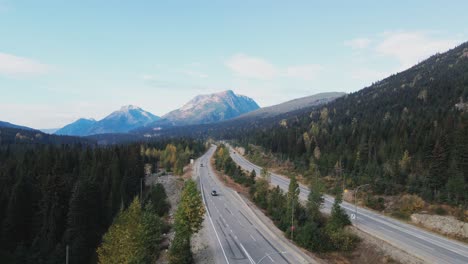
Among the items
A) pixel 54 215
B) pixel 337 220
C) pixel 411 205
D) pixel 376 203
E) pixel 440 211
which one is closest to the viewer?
pixel 337 220

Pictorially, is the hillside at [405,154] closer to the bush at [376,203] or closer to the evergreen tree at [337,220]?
the bush at [376,203]

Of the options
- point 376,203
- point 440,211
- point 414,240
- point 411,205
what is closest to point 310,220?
point 414,240

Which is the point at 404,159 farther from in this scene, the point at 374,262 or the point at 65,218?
the point at 65,218

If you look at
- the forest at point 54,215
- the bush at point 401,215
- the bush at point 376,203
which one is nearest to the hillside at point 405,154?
the bush at point 376,203

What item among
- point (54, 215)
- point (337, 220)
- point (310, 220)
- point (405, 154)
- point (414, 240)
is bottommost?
point (54, 215)

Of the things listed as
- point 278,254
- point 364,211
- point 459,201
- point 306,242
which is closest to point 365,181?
point 364,211

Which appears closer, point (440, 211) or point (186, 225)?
point (186, 225)

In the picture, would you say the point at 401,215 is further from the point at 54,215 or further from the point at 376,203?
the point at 54,215

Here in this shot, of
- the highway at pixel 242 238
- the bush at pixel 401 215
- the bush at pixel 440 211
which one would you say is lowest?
the bush at pixel 401 215
